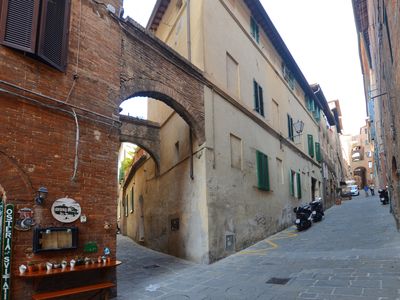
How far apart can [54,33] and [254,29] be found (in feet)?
34.9

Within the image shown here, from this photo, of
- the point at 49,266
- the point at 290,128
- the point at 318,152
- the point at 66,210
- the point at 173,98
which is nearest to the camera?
the point at 49,266

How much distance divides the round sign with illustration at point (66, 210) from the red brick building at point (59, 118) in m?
0.07

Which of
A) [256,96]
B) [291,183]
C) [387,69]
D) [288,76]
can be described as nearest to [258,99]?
[256,96]

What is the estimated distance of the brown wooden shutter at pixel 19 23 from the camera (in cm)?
542

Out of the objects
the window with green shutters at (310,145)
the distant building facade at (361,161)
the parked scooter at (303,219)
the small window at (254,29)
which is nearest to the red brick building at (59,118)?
the small window at (254,29)

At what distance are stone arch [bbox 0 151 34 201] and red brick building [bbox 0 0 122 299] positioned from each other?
15 millimetres

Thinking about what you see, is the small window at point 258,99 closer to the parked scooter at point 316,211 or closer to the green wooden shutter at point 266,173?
the green wooden shutter at point 266,173

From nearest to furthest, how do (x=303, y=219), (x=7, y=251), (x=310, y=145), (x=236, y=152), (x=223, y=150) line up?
(x=7, y=251)
(x=223, y=150)
(x=236, y=152)
(x=303, y=219)
(x=310, y=145)

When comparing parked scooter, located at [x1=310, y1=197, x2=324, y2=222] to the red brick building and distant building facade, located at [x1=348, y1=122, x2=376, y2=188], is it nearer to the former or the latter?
the red brick building

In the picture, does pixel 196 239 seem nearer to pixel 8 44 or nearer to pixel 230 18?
pixel 8 44

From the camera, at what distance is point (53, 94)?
6031mm

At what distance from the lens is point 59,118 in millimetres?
6082

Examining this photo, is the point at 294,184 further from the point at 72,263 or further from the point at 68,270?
the point at 68,270

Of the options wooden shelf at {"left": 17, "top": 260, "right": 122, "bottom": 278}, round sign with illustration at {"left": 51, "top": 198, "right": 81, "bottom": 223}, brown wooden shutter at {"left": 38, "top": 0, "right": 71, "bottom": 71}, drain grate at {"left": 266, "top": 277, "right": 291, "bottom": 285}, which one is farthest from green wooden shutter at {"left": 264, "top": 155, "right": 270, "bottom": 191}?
brown wooden shutter at {"left": 38, "top": 0, "right": 71, "bottom": 71}
